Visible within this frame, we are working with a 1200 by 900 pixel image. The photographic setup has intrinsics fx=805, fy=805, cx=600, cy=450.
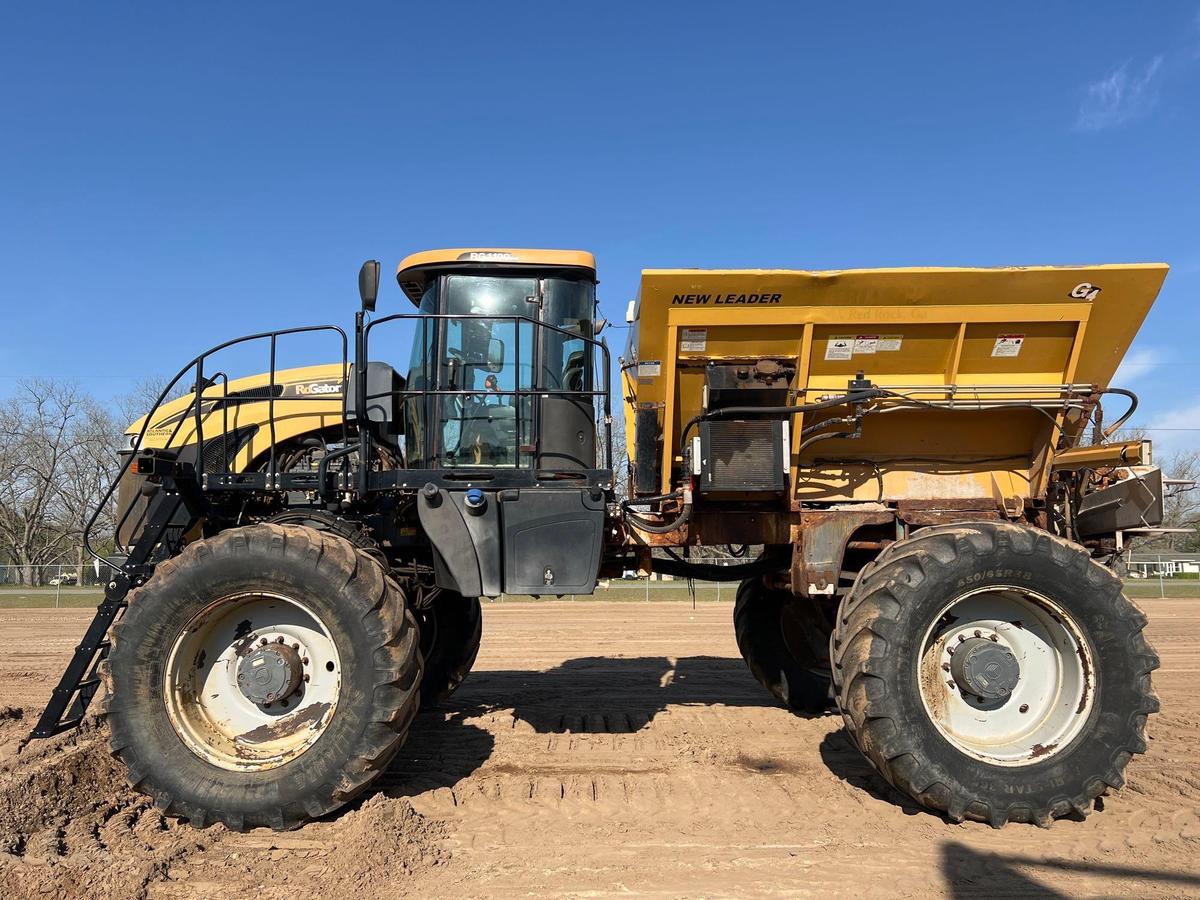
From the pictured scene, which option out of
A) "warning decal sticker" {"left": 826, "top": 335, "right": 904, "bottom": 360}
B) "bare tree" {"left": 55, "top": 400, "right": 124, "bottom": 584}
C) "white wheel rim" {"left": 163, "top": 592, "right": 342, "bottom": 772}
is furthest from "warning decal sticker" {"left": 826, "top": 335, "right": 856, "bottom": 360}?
"bare tree" {"left": 55, "top": 400, "right": 124, "bottom": 584}

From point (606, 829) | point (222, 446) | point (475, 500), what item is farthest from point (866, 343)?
point (222, 446)

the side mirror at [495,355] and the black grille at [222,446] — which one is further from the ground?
the side mirror at [495,355]

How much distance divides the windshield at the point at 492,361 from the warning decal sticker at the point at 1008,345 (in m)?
2.54

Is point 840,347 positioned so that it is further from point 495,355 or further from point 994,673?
point 495,355

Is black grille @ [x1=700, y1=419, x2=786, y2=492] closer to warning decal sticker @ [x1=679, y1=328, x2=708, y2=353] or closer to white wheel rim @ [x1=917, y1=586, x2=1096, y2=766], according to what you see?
warning decal sticker @ [x1=679, y1=328, x2=708, y2=353]

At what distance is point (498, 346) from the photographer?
17.1 feet

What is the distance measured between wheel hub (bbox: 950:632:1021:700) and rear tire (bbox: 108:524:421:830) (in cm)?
304

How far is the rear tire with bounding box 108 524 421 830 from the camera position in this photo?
4.20m

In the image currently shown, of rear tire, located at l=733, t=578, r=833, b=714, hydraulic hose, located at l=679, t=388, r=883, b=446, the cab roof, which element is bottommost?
rear tire, located at l=733, t=578, r=833, b=714

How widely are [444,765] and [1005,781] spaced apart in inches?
130

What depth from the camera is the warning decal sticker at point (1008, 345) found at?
4918 millimetres

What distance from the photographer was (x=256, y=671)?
4484 mm

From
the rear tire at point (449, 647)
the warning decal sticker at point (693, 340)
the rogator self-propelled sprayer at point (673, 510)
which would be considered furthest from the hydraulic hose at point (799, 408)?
the rear tire at point (449, 647)

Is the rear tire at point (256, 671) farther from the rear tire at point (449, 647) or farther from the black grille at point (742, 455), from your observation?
the black grille at point (742, 455)
